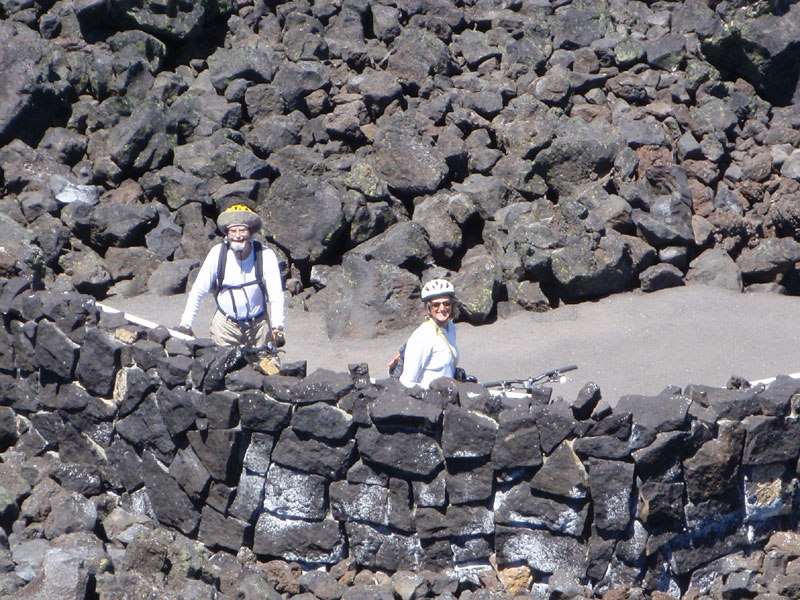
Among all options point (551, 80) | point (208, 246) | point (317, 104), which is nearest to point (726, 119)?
point (551, 80)

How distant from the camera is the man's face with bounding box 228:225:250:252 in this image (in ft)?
32.4

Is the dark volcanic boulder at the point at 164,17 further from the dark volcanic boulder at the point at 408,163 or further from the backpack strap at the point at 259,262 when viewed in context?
the backpack strap at the point at 259,262

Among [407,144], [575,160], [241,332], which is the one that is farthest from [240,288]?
[575,160]

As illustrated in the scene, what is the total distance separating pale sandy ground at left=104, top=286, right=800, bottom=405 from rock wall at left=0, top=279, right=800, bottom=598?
3192 millimetres

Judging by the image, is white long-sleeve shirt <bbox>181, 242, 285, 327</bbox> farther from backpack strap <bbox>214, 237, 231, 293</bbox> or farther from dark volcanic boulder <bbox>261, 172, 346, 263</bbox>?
dark volcanic boulder <bbox>261, 172, 346, 263</bbox>

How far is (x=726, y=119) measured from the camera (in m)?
16.2

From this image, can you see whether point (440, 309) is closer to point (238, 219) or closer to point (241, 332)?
point (238, 219)

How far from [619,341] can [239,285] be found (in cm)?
510

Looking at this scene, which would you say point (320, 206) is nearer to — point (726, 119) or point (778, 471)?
Answer: point (726, 119)

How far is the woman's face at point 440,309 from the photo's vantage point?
8.88 m

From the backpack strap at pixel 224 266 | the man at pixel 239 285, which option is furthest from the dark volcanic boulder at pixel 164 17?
the backpack strap at pixel 224 266

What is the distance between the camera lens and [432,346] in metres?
8.83

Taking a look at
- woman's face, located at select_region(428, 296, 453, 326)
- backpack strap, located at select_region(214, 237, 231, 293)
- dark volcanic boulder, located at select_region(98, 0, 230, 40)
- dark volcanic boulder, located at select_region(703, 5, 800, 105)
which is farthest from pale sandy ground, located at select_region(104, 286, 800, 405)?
dark volcanic boulder, located at select_region(98, 0, 230, 40)

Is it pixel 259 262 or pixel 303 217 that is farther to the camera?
pixel 303 217
